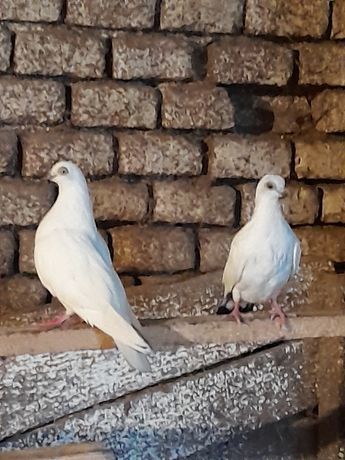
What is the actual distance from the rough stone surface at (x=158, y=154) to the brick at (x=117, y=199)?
33mm

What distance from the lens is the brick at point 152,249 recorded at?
6.81 ft

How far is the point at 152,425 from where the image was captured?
6.74 feet

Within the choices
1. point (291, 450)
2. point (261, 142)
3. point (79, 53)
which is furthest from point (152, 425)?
point (79, 53)

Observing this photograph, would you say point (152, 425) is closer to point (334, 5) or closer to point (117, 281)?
point (117, 281)

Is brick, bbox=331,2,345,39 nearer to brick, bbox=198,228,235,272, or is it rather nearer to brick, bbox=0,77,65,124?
brick, bbox=198,228,235,272

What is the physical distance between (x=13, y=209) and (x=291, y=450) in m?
0.81

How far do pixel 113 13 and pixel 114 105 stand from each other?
0.19 meters

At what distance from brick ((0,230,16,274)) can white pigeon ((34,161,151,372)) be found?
363 mm

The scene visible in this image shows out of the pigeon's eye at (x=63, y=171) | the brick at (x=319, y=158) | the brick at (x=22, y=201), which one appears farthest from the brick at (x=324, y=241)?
the pigeon's eye at (x=63, y=171)

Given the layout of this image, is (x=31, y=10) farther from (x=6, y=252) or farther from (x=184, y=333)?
(x=184, y=333)

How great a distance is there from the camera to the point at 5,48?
199 centimetres

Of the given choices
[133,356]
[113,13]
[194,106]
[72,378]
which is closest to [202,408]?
[72,378]

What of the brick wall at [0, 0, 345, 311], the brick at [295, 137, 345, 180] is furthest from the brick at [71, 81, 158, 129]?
the brick at [295, 137, 345, 180]

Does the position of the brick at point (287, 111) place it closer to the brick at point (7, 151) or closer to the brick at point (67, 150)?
the brick at point (67, 150)
